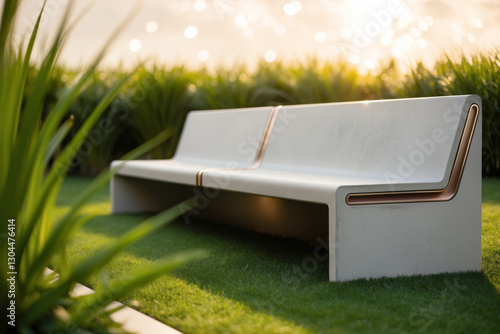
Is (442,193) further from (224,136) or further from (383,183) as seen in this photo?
(224,136)

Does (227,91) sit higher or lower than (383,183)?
lower

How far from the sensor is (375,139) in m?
2.49

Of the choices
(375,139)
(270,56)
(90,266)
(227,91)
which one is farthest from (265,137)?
(270,56)

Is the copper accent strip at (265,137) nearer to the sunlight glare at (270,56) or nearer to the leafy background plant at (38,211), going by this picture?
the leafy background plant at (38,211)

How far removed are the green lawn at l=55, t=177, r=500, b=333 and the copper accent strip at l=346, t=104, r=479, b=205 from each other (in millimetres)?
295

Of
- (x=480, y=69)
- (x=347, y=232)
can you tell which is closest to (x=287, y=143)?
(x=347, y=232)

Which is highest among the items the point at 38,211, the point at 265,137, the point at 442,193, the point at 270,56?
the point at 38,211

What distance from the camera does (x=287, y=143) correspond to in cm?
318

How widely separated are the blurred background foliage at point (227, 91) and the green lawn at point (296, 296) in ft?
6.61

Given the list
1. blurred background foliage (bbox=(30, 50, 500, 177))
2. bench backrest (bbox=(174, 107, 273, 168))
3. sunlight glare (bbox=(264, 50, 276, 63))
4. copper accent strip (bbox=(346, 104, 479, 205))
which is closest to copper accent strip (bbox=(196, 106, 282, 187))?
bench backrest (bbox=(174, 107, 273, 168))

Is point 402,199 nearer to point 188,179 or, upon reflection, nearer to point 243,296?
point 243,296

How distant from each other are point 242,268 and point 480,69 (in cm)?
289

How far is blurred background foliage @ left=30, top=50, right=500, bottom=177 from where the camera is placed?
4402mm

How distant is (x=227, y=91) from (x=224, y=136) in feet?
7.13
